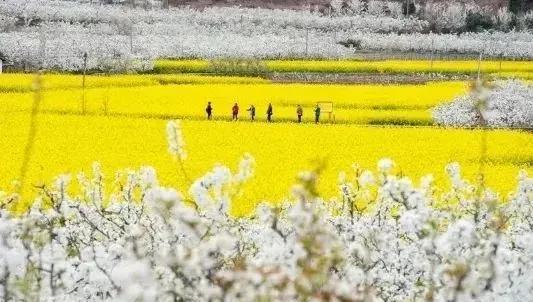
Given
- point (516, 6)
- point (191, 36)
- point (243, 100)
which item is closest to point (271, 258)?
point (243, 100)

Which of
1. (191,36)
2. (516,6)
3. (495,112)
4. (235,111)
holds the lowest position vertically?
(191,36)

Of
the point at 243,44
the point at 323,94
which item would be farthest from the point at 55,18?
the point at 323,94

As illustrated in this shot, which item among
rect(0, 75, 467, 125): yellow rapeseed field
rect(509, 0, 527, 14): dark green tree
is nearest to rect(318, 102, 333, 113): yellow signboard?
rect(0, 75, 467, 125): yellow rapeseed field

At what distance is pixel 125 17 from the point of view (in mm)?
71250

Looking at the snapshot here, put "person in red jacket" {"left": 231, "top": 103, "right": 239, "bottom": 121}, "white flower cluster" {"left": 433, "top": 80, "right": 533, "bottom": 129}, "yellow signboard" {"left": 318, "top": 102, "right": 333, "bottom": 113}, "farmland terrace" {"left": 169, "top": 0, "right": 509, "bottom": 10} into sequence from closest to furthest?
"person in red jacket" {"left": 231, "top": 103, "right": 239, "bottom": 121}
"white flower cluster" {"left": 433, "top": 80, "right": 533, "bottom": 129}
"yellow signboard" {"left": 318, "top": 102, "right": 333, "bottom": 113}
"farmland terrace" {"left": 169, "top": 0, "right": 509, "bottom": 10}

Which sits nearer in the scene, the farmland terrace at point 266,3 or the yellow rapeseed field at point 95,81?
the yellow rapeseed field at point 95,81

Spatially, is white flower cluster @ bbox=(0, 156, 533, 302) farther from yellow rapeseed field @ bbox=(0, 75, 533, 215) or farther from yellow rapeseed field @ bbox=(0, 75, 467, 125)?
yellow rapeseed field @ bbox=(0, 75, 467, 125)

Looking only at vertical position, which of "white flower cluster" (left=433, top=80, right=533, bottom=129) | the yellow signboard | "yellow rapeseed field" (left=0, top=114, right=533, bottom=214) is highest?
"yellow rapeseed field" (left=0, top=114, right=533, bottom=214)

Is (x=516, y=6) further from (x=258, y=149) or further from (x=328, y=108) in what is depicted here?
(x=258, y=149)

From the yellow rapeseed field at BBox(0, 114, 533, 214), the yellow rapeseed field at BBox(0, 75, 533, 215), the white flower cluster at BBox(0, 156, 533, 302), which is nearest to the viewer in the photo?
the white flower cluster at BBox(0, 156, 533, 302)

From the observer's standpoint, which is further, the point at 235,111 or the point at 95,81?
the point at 95,81

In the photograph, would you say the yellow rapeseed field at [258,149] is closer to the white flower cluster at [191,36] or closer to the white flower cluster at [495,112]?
the white flower cluster at [495,112]

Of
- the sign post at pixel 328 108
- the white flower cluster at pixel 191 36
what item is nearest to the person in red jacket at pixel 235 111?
the sign post at pixel 328 108

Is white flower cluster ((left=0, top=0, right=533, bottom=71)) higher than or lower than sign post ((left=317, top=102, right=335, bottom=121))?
lower
